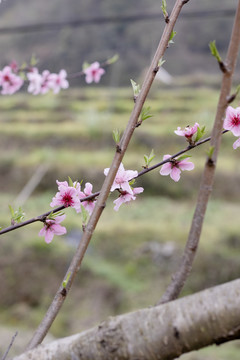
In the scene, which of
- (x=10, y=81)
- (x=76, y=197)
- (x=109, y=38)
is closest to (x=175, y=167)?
(x=76, y=197)

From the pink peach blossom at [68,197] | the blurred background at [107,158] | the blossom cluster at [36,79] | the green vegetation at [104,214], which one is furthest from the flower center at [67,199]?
the green vegetation at [104,214]

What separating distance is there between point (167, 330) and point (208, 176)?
4.8 inches

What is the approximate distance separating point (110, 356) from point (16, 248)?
3.15 meters

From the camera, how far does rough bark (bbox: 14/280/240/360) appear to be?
30cm

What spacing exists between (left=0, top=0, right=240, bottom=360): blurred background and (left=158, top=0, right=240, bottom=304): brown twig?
5.19 feet

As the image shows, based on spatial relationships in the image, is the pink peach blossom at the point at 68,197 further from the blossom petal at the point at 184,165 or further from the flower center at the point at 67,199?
the blossom petal at the point at 184,165

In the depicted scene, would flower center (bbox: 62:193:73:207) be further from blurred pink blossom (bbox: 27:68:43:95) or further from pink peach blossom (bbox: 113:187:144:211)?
blurred pink blossom (bbox: 27:68:43:95)

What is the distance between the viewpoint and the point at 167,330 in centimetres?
30

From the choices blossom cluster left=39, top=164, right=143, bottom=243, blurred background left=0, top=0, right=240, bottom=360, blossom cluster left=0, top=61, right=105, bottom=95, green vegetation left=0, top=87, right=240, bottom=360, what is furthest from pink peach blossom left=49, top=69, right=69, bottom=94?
green vegetation left=0, top=87, right=240, bottom=360

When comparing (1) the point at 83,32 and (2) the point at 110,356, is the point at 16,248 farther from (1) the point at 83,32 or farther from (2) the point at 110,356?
(1) the point at 83,32

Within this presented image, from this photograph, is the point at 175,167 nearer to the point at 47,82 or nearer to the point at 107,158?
the point at 47,82

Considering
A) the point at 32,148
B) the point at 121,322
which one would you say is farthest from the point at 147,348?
the point at 32,148

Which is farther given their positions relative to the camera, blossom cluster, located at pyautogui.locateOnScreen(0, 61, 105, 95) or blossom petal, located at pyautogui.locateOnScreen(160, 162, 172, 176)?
blossom cluster, located at pyautogui.locateOnScreen(0, 61, 105, 95)

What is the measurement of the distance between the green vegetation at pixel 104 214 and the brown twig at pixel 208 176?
1.84 metres
